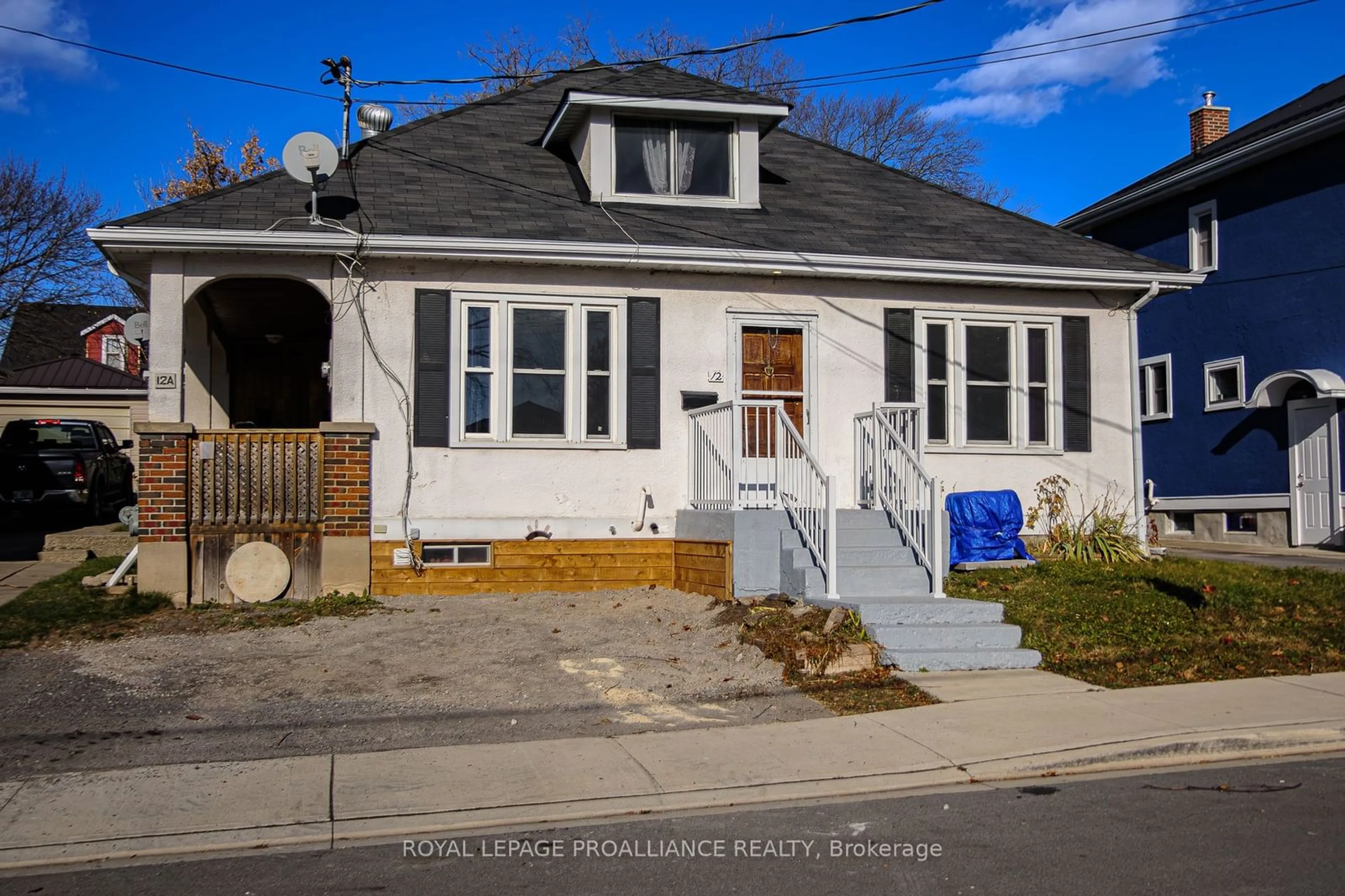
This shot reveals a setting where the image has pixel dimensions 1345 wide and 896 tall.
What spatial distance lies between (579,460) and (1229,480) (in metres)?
14.9

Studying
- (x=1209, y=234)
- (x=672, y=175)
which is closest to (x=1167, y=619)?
(x=672, y=175)

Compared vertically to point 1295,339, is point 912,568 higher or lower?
lower

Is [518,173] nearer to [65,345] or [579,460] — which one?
[579,460]

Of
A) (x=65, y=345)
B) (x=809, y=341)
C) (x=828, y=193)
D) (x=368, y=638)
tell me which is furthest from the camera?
(x=65, y=345)

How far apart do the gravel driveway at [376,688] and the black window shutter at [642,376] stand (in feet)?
8.03

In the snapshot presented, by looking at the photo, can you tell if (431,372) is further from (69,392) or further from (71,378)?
(71,378)

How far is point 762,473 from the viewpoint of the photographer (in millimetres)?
12336

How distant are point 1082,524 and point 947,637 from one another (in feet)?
15.4

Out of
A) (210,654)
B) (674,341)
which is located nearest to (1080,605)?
(674,341)

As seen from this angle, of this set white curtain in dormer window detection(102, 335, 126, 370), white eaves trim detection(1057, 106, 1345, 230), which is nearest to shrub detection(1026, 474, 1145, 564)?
white eaves trim detection(1057, 106, 1345, 230)

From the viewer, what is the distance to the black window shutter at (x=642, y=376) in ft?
40.5

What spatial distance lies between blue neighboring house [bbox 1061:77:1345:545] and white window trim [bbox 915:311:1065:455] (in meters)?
7.75

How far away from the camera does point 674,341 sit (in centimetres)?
1257

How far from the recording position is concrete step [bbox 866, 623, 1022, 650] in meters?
9.28
